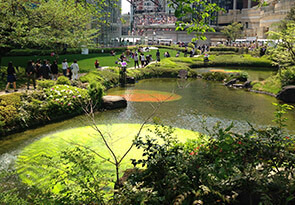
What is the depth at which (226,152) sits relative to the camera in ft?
16.8

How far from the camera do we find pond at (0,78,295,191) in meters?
12.2

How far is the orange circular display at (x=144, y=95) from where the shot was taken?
64.4 feet

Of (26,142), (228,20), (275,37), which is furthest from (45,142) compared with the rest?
(228,20)

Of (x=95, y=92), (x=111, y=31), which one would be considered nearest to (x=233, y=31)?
(x=111, y=31)

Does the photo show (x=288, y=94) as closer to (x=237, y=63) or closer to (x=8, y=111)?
(x=8, y=111)

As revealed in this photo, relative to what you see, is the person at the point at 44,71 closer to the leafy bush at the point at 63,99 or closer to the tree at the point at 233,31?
the leafy bush at the point at 63,99

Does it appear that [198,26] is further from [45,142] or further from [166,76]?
[166,76]

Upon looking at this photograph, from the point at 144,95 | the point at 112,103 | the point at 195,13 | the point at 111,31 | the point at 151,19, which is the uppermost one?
the point at 151,19

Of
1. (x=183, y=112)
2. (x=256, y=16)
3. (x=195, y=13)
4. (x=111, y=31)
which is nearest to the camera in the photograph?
(x=195, y=13)

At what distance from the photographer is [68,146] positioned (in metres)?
10.6

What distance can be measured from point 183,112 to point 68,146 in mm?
7565

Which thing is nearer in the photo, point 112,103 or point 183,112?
point 183,112

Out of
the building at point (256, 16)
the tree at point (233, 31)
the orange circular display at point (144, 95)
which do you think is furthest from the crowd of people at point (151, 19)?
the orange circular display at point (144, 95)

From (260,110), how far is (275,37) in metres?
9.12
